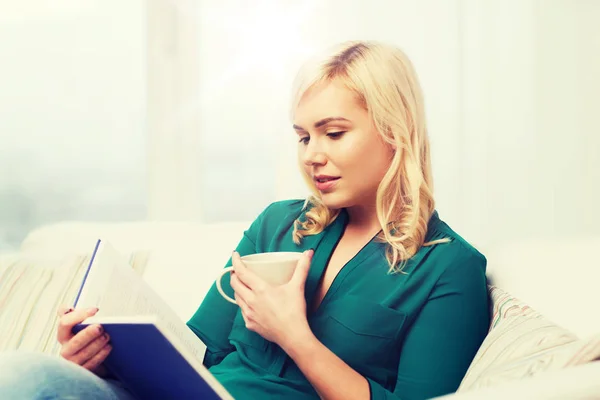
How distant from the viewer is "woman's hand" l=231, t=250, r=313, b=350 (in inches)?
34.9

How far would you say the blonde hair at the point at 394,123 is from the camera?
3.34 feet

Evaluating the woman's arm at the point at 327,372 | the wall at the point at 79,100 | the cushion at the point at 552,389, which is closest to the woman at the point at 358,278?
the woman's arm at the point at 327,372

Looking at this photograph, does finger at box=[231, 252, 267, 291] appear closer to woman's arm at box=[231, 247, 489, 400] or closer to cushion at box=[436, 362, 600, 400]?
woman's arm at box=[231, 247, 489, 400]

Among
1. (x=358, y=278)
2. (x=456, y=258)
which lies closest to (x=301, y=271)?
(x=358, y=278)

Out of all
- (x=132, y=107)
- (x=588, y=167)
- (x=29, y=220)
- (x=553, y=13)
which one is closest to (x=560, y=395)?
(x=588, y=167)

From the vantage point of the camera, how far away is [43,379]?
2.23ft

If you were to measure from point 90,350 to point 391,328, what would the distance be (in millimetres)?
453

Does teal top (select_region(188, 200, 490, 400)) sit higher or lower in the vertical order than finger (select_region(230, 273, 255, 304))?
lower

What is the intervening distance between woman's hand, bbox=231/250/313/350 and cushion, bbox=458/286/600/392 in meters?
0.25

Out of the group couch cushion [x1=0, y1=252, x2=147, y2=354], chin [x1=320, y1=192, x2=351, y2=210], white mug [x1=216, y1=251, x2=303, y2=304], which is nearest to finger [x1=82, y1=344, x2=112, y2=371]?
white mug [x1=216, y1=251, x2=303, y2=304]

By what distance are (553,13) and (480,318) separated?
114 cm

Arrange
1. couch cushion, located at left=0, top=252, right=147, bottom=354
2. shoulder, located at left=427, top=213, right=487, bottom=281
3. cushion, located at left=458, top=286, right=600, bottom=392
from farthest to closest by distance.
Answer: couch cushion, located at left=0, top=252, right=147, bottom=354, shoulder, located at left=427, top=213, right=487, bottom=281, cushion, located at left=458, top=286, right=600, bottom=392

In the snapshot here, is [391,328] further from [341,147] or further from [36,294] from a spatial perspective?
[36,294]

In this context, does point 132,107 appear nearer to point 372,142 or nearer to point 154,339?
point 372,142
